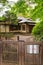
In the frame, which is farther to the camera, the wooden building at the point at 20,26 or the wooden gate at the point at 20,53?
the wooden building at the point at 20,26

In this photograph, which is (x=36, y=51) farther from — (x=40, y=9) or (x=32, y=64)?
(x=40, y=9)

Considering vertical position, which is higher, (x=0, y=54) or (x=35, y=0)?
(x=35, y=0)

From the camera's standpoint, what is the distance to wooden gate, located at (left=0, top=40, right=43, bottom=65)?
7973mm

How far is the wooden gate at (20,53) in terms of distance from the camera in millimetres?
7973

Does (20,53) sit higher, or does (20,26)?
(20,26)

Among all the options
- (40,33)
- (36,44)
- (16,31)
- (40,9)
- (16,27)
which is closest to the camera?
(40,9)

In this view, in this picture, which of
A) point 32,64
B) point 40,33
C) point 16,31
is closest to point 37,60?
point 32,64

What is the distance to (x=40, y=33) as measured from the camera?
1330 centimetres

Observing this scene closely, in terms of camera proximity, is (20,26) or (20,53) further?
(20,26)

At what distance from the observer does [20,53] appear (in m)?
8.06

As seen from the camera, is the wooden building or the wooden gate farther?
the wooden building

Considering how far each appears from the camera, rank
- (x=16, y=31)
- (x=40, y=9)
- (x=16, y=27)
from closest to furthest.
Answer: (x=40, y=9) < (x=16, y=31) < (x=16, y=27)

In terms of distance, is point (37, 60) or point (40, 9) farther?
point (37, 60)

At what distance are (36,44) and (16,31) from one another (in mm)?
15357
